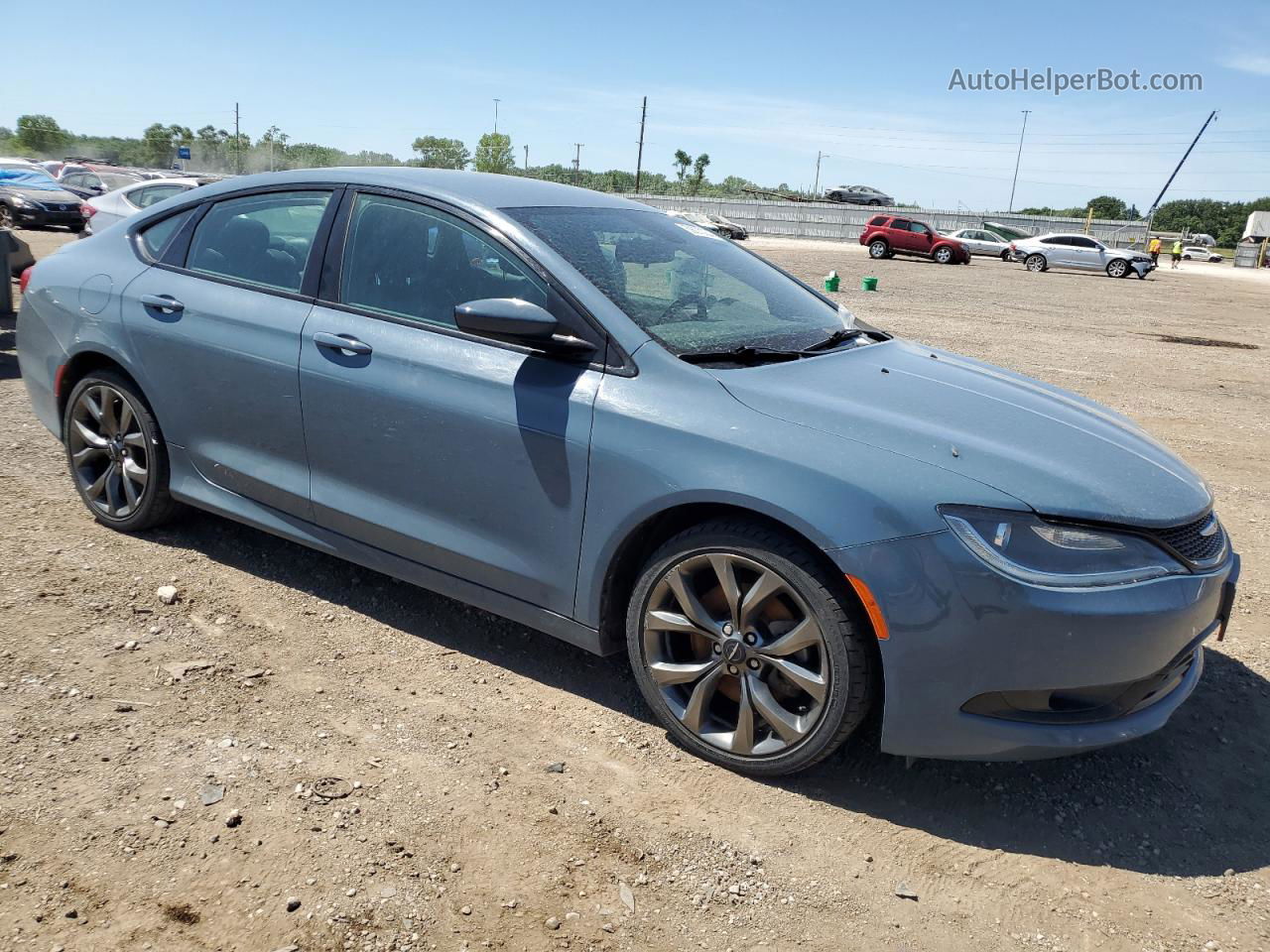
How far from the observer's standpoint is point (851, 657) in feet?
9.06

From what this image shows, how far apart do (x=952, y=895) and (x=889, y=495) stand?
3.48 feet

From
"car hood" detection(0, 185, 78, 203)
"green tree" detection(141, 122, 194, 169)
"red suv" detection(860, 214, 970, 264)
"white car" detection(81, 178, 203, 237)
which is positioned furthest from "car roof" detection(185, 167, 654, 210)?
"green tree" detection(141, 122, 194, 169)

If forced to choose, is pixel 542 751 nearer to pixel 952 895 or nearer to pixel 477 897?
pixel 477 897

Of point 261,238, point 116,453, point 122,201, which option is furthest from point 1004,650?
point 122,201

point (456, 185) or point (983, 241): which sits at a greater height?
point (983, 241)

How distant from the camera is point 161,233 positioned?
4355mm

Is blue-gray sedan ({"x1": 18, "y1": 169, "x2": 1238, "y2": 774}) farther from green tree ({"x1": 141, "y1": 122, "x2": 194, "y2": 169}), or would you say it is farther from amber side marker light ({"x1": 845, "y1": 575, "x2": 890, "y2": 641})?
green tree ({"x1": 141, "y1": 122, "x2": 194, "y2": 169})

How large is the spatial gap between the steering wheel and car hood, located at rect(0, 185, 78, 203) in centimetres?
2586

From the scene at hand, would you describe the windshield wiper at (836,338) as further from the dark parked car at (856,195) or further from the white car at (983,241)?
the dark parked car at (856,195)

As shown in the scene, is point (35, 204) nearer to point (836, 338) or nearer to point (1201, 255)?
point (836, 338)

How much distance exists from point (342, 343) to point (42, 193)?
2573 cm

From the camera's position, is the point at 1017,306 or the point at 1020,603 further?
the point at 1017,306

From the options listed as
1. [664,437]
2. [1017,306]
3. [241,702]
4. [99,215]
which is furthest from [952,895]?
[1017,306]

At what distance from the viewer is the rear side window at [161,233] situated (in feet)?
14.1
